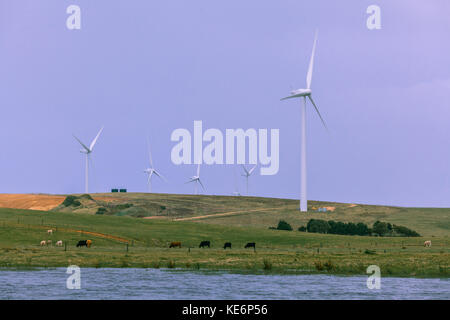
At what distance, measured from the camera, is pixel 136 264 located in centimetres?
6588

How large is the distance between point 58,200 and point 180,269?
5234 inches

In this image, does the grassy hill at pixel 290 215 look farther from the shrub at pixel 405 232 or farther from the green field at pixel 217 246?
the shrub at pixel 405 232

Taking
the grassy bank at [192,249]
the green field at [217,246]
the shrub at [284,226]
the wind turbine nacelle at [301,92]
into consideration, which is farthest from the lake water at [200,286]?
the shrub at [284,226]

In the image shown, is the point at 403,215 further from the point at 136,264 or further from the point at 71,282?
the point at 71,282

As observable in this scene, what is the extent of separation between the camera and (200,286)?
49219 mm

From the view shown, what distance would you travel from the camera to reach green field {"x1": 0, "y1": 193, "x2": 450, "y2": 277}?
214 ft

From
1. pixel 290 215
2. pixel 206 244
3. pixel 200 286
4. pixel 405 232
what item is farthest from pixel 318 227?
pixel 200 286

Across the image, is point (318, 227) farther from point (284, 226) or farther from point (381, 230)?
point (381, 230)

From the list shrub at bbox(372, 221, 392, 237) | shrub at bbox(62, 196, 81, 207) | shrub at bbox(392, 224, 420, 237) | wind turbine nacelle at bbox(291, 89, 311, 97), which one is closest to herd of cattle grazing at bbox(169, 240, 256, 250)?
wind turbine nacelle at bbox(291, 89, 311, 97)

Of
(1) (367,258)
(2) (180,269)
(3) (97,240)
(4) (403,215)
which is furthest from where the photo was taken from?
(4) (403,215)

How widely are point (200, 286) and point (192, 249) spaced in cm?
4043

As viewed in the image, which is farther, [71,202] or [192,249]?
[71,202]
